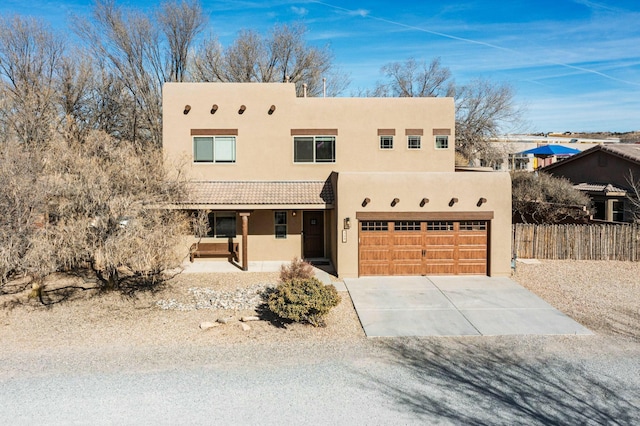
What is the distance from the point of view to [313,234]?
776 inches

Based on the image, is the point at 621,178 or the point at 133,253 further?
the point at 621,178

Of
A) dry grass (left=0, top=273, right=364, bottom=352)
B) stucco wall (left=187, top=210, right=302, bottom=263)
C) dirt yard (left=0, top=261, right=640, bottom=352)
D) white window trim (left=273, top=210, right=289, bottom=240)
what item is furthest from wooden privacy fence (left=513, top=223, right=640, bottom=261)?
dry grass (left=0, top=273, right=364, bottom=352)

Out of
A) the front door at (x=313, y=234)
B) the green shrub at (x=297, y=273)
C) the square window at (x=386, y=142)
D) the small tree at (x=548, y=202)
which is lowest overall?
the green shrub at (x=297, y=273)

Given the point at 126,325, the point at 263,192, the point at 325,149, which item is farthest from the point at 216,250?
the point at 126,325

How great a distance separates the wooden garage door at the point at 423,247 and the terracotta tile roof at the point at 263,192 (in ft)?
Result: 7.80

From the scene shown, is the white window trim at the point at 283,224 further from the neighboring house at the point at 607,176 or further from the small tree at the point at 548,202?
the neighboring house at the point at 607,176

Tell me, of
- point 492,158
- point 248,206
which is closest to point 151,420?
point 248,206

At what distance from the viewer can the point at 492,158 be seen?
3850 centimetres

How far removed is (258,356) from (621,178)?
2454cm

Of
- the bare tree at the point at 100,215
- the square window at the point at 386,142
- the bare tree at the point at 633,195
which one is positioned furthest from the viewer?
the bare tree at the point at 633,195

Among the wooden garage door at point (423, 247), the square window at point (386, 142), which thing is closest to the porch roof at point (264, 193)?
the wooden garage door at point (423, 247)

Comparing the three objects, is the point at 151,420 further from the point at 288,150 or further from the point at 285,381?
the point at 288,150

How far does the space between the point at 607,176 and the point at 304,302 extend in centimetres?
2354

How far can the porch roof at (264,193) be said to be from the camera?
57.9 feet
